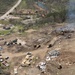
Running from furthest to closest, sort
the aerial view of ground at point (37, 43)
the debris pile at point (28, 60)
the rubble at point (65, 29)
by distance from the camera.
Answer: the rubble at point (65, 29) → the debris pile at point (28, 60) → the aerial view of ground at point (37, 43)

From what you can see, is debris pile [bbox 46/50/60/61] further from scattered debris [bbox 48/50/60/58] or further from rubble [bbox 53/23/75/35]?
rubble [bbox 53/23/75/35]

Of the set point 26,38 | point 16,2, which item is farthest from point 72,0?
point 26,38

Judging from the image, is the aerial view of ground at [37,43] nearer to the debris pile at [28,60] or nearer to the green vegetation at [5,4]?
the debris pile at [28,60]

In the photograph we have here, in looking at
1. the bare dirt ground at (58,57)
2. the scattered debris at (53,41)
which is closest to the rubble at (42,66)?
the bare dirt ground at (58,57)

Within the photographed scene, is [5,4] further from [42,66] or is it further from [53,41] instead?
[42,66]

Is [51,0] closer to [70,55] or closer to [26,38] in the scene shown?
[26,38]

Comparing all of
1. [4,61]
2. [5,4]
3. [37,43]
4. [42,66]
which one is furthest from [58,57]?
[5,4]

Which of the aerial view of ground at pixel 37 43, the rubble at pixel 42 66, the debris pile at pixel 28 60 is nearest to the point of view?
the rubble at pixel 42 66

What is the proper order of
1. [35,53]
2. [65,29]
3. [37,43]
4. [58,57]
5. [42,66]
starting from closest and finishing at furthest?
[42,66] → [58,57] → [35,53] → [37,43] → [65,29]

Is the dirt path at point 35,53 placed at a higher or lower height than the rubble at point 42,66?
higher
